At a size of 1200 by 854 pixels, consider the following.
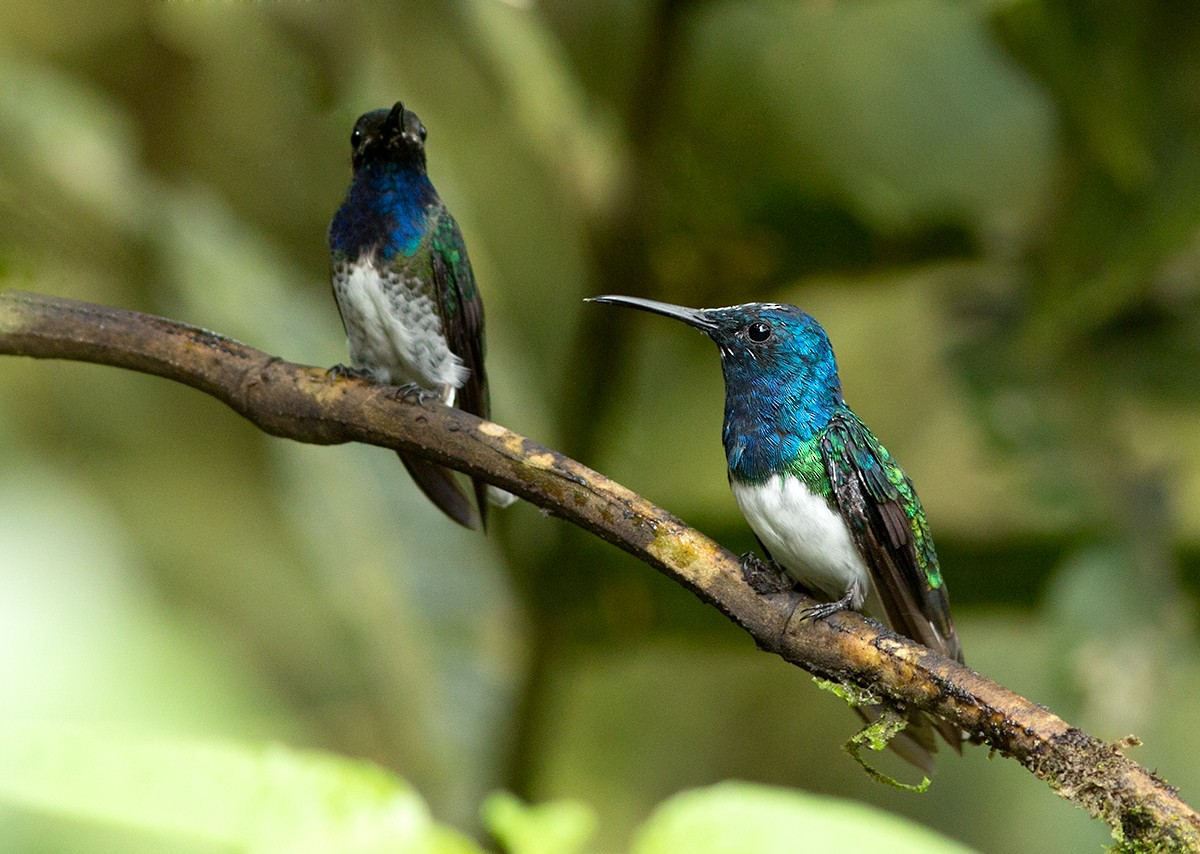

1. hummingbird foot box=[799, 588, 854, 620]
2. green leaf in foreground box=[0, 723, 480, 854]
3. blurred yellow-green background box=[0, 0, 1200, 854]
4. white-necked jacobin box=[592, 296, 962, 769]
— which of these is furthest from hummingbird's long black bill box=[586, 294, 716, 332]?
blurred yellow-green background box=[0, 0, 1200, 854]

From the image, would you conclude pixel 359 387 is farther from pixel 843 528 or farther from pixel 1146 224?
pixel 1146 224

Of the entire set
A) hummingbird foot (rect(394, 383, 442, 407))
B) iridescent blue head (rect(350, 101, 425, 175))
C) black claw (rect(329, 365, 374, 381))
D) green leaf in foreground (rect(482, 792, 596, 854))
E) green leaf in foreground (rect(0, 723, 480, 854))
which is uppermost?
iridescent blue head (rect(350, 101, 425, 175))

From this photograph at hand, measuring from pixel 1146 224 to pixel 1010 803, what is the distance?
4.65 feet

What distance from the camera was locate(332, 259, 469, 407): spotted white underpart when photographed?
1180mm

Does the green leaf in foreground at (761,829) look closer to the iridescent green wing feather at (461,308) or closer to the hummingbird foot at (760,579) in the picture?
the hummingbird foot at (760,579)

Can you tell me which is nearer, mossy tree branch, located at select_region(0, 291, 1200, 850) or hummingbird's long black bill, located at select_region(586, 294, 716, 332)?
mossy tree branch, located at select_region(0, 291, 1200, 850)

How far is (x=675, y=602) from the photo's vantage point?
2709 millimetres

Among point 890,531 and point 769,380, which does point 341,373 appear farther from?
point 890,531

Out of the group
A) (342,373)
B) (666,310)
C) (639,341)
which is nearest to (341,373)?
(342,373)

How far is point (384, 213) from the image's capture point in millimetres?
1116

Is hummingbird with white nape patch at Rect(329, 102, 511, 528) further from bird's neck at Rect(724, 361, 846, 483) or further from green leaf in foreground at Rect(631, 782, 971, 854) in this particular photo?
green leaf in foreground at Rect(631, 782, 971, 854)

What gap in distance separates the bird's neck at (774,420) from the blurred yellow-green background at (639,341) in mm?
1017

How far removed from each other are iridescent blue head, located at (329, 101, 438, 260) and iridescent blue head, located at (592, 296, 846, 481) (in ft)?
0.93

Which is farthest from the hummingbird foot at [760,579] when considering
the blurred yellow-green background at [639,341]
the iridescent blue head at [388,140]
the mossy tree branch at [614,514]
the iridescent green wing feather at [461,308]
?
the blurred yellow-green background at [639,341]
